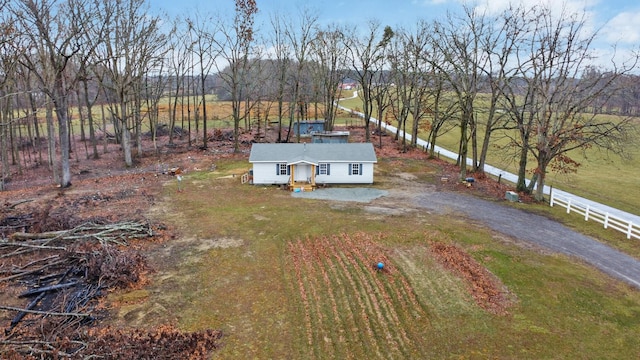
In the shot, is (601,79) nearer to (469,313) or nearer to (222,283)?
(469,313)

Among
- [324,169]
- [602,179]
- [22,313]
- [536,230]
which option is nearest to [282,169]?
[324,169]

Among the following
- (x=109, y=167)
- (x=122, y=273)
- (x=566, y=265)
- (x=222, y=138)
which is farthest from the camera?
(x=222, y=138)

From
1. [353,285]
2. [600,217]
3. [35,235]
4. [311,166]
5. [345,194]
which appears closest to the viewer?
[353,285]

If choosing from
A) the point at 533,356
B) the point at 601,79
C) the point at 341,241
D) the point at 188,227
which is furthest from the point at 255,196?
the point at 601,79

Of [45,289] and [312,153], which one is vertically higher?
[312,153]

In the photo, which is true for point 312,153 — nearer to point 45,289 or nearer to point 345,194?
point 345,194

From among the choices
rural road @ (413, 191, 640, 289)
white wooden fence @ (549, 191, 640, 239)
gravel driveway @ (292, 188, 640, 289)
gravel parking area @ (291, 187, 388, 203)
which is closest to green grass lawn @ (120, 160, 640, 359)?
rural road @ (413, 191, 640, 289)

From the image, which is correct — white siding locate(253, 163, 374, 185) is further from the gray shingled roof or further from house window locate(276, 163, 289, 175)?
the gray shingled roof

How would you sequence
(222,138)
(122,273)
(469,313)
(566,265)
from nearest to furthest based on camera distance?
(469,313)
(122,273)
(566,265)
(222,138)
